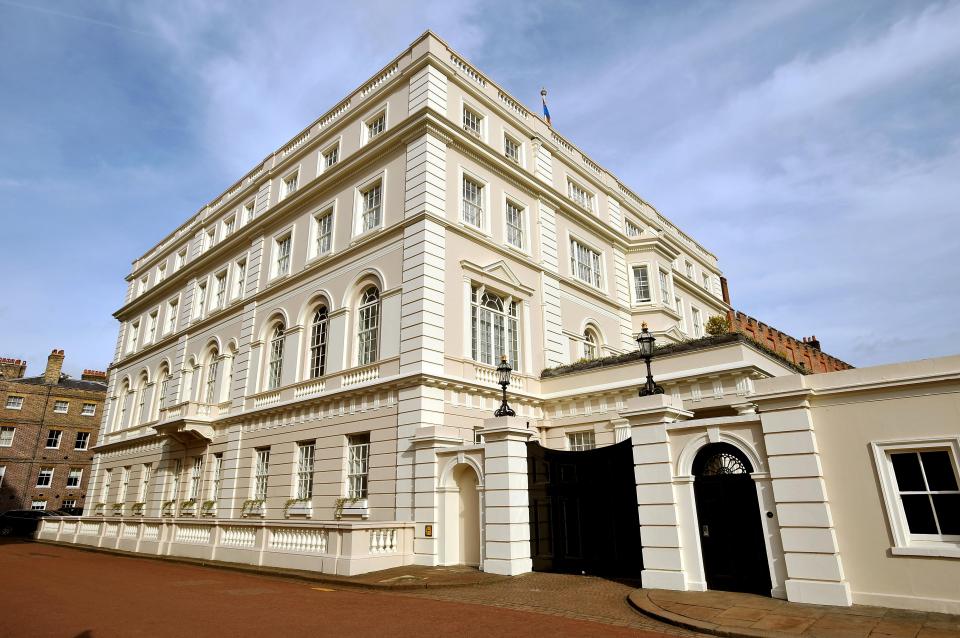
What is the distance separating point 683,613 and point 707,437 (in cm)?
317

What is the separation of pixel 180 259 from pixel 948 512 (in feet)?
117

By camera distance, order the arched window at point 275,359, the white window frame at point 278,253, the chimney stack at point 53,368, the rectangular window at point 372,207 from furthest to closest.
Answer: the chimney stack at point 53,368 → the white window frame at point 278,253 → the arched window at point 275,359 → the rectangular window at point 372,207

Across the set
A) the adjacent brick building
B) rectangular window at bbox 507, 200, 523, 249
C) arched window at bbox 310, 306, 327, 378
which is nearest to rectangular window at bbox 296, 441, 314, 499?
arched window at bbox 310, 306, 327, 378

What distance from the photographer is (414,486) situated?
14945mm

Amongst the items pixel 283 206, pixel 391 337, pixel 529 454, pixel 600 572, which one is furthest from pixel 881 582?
pixel 283 206

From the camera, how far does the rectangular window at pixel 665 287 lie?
27750mm

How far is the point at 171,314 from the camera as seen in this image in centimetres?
3219

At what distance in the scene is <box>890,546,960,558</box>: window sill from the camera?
7.66 metres

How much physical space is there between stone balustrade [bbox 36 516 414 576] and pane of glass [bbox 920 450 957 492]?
1066cm

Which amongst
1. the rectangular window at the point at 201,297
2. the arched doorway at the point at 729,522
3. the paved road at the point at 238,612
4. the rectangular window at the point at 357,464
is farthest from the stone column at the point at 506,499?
the rectangular window at the point at 201,297

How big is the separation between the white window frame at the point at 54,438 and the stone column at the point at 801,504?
5124 centimetres

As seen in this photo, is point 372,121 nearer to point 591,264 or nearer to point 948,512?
point 591,264

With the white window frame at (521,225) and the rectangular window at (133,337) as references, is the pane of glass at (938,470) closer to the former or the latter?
the white window frame at (521,225)

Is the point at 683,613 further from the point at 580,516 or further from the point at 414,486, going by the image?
the point at 414,486
